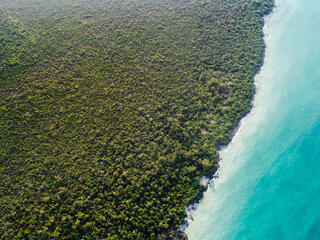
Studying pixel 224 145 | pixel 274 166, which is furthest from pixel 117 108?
pixel 274 166

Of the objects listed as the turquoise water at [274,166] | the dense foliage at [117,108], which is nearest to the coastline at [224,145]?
the turquoise water at [274,166]

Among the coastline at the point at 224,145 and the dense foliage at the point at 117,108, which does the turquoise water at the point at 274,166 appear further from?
the dense foliage at the point at 117,108

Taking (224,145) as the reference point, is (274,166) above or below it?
below

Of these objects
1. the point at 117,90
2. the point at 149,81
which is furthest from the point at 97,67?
the point at 149,81

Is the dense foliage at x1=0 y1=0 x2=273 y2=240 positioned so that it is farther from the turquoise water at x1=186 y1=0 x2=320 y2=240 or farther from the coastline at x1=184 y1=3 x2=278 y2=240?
the turquoise water at x1=186 y1=0 x2=320 y2=240

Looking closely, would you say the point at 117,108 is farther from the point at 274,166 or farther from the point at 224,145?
the point at 274,166

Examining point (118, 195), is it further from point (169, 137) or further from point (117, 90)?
point (117, 90)

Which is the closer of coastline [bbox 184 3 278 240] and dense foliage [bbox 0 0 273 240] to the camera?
dense foliage [bbox 0 0 273 240]

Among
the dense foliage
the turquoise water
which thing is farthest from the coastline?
the dense foliage
